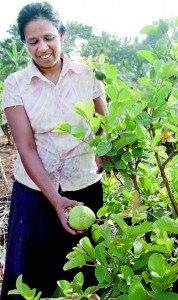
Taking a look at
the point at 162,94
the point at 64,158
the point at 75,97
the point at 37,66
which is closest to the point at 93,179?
the point at 64,158

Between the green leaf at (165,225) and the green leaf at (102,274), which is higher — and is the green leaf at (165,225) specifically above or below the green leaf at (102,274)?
above

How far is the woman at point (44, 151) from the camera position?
1.57 metres

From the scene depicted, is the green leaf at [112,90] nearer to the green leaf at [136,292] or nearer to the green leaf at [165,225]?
the green leaf at [165,225]

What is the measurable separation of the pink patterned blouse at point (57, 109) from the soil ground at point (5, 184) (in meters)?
1.17

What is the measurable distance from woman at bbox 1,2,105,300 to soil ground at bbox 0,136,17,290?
0.83m

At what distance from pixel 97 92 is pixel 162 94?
710 mm

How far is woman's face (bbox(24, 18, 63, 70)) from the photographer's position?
154 cm

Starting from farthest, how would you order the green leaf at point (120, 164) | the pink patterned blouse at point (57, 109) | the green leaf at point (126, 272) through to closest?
the pink patterned blouse at point (57, 109) < the green leaf at point (120, 164) < the green leaf at point (126, 272)

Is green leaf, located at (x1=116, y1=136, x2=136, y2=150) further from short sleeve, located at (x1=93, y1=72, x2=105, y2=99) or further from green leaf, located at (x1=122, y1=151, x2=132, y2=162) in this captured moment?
short sleeve, located at (x1=93, y1=72, x2=105, y2=99)

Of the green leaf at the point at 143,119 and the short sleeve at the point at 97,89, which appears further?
the short sleeve at the point at 97,89

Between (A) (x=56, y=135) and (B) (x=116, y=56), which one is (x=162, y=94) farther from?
(B) (x=116, y=56)

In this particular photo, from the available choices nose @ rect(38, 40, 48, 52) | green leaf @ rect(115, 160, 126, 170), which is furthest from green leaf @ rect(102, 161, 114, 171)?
nose @ rect(38, 40, 48, 52)

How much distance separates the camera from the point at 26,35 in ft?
5.16

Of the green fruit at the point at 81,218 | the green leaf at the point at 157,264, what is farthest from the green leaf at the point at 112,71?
the green leaf at the point at 157,264
